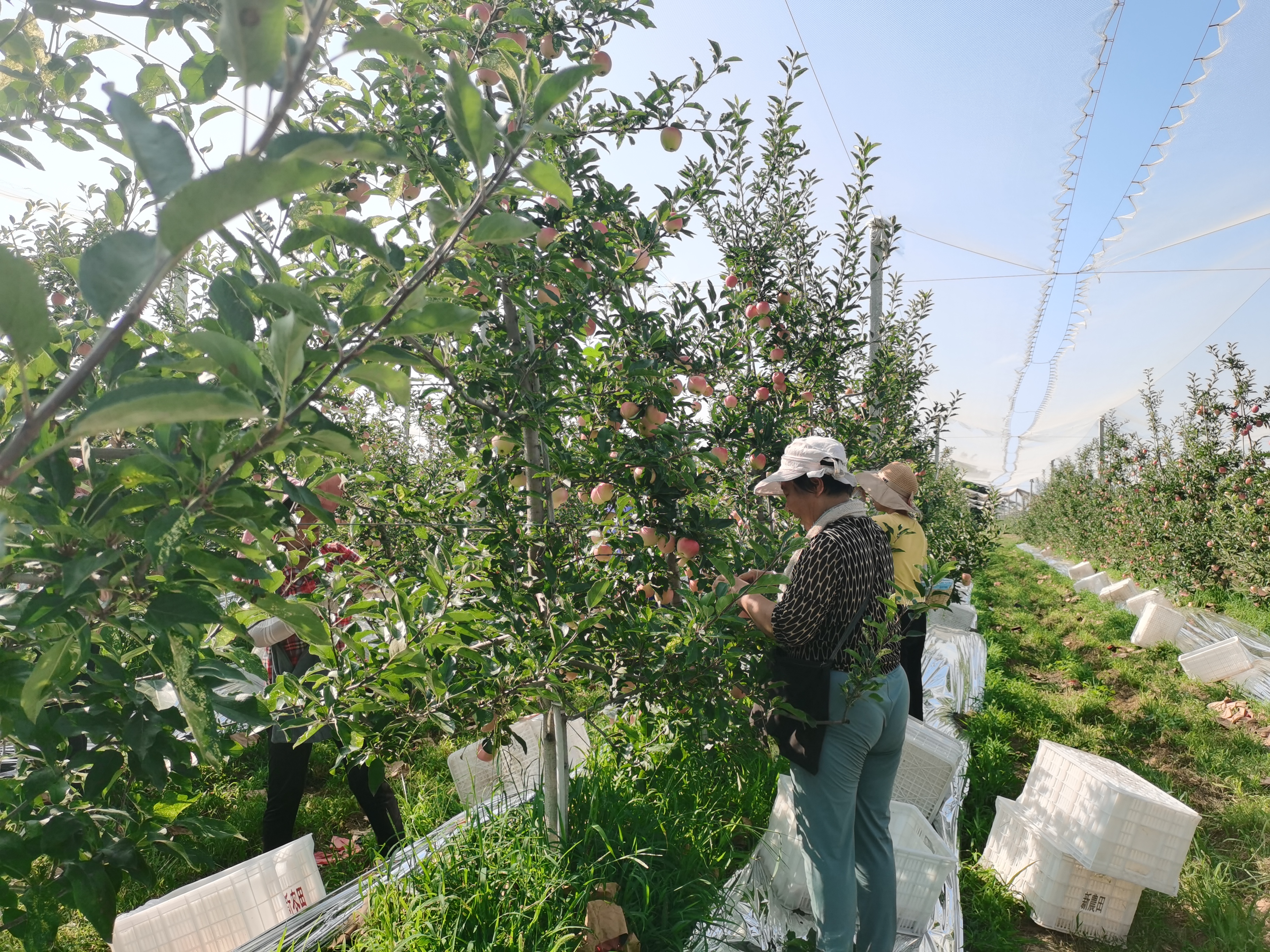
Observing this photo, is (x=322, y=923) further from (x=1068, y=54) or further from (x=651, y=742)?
(x=1068, y=54)

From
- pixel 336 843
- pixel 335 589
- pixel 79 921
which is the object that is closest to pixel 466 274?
pixel 335 589

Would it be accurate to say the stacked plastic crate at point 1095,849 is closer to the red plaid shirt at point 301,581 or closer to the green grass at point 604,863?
the green grass at point 604,863

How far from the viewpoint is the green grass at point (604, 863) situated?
191 cm

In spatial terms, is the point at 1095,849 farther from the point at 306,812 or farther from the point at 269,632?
the point at 306,812

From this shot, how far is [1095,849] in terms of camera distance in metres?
2.75

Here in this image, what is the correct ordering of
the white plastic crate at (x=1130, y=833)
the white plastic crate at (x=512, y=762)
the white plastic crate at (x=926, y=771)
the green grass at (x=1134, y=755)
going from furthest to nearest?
the white plastic crate at (x=926, y=771)
the white plastic crate at (x=512, y=762)
the green grass at (x=1134, y=755)
the white plastic crate at (x=1130, y=833)

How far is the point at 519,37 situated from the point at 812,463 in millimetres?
1416

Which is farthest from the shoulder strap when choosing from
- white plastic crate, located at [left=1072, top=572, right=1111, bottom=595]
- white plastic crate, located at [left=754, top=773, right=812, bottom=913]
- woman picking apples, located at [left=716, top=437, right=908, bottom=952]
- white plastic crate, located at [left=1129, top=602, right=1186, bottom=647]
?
white plastic crate, located at [left=1072, top=572, right=1111, bottom=595]

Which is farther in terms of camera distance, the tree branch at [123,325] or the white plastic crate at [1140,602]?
the white plastic crate at [1140,602]

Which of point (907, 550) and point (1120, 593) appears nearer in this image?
point (907, 550)

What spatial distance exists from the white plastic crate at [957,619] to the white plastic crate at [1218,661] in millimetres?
1661

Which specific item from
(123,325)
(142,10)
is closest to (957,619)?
(142,10)

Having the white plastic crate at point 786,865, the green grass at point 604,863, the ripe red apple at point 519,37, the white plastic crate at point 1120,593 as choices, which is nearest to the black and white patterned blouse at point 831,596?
the green grass at point 604,863

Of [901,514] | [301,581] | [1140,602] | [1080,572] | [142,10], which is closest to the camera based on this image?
[142,10]
